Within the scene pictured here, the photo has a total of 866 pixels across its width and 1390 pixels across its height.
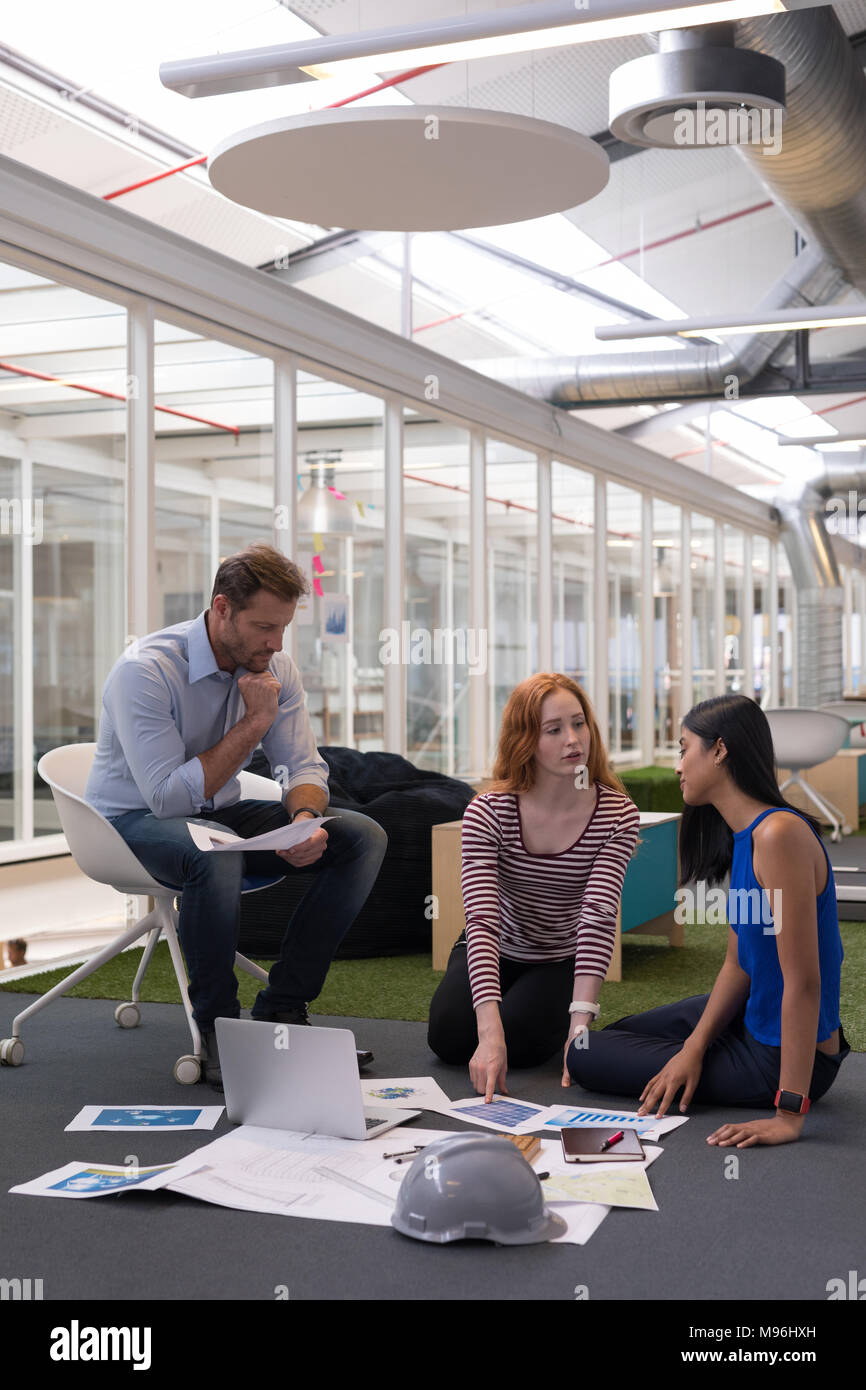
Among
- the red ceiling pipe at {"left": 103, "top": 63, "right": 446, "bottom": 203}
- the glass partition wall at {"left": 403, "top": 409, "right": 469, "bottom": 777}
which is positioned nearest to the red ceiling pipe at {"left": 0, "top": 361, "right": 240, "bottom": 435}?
the red ceiling pipe at {"left": 103, "top": 63, "right": 446, "bottom": 203}

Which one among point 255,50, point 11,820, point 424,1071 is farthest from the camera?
point 11,820

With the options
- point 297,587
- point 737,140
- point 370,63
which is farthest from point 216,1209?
point 737,140

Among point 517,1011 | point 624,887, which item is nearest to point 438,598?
point 624,887

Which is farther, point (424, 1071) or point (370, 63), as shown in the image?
point (370, 63)

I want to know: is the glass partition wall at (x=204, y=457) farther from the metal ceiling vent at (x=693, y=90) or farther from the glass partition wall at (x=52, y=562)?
the metal ceiling vent at (x=693, y=90)

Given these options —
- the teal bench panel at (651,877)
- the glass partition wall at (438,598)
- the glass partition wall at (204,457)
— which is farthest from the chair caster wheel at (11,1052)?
the glass partition wall at (438,598)

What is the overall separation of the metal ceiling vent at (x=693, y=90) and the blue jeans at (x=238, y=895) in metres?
2.71

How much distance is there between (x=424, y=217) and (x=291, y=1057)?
347 centimetres

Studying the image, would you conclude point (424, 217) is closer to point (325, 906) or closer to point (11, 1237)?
point (325, 906)

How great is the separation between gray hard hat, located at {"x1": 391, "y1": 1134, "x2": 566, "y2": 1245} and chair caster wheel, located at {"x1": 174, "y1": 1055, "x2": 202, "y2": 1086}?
1.13m

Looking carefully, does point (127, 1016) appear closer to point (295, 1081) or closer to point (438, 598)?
point (295, 1081)

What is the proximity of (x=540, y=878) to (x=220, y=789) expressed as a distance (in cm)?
96

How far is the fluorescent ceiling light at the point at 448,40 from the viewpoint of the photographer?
357 centimetres

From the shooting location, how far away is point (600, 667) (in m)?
11.4
